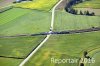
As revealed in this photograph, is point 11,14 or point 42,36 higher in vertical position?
point 11,14

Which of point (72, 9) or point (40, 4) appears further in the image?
point (40, 4)

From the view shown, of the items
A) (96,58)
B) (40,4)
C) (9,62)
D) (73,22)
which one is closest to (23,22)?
(73,22)

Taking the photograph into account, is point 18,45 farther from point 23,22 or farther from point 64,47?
point 23,22

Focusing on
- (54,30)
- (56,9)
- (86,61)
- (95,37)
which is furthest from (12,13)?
(86,61)

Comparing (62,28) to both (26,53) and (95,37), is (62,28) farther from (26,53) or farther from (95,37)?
(26,53)

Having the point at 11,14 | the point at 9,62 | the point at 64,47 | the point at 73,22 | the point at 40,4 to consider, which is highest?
the point at 40,4

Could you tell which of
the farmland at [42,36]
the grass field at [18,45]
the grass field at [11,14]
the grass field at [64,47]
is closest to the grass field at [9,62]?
the farmland at [42,36]
